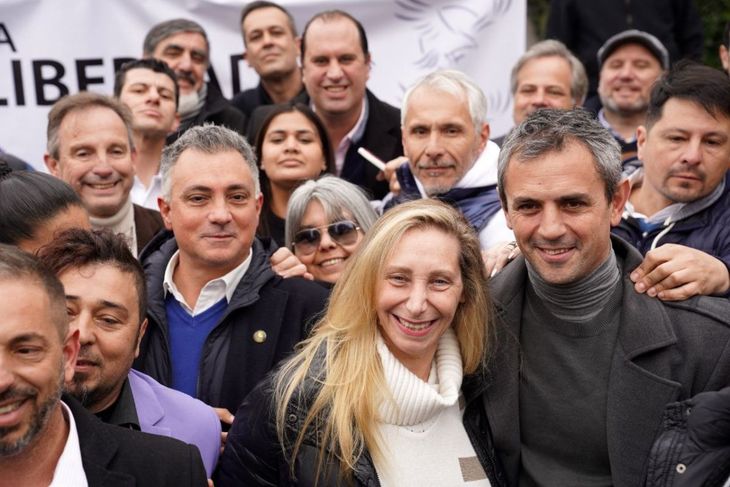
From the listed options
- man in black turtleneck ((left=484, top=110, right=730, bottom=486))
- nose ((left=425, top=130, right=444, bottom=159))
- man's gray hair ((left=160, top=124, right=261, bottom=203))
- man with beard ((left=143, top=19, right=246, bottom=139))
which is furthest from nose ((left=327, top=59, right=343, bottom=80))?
man in black turtleneck ((left=484, top=110, right=730, bottom=486))

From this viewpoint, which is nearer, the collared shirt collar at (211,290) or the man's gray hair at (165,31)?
the collared shirt collar at (211,290)

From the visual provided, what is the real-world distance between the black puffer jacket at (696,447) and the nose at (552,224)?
0.69 m

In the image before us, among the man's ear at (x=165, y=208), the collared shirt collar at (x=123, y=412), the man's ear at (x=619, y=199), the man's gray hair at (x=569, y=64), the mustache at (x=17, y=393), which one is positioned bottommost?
the collared shirt collar at (x=123, y=412)

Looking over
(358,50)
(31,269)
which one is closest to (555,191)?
(31,269)

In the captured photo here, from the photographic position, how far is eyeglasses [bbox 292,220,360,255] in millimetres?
5480

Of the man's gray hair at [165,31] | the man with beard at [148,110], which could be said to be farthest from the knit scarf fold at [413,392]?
the man's gray hair at [165,31]

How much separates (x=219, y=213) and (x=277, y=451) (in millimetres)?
1220

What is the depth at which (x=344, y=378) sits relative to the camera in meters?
3.96

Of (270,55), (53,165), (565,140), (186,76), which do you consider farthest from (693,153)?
(186,76)

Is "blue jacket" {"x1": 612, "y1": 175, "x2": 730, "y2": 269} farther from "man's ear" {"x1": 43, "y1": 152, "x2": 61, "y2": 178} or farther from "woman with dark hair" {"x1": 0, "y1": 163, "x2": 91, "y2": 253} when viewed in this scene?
"man's ear" {"x1": 43, "y1": 152, "x2": 61, "y2": 178}

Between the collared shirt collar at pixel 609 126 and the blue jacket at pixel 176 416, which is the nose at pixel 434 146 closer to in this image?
the collared shirt collar at pixel 609 126

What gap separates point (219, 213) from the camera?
4.79 metres

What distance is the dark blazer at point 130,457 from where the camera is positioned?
10.9 feet

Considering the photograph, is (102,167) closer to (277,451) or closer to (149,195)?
(149,195)
